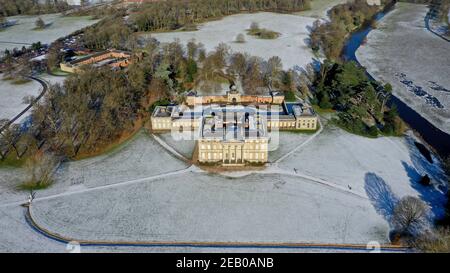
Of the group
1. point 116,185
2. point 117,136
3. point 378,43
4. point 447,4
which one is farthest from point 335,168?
point 447,4

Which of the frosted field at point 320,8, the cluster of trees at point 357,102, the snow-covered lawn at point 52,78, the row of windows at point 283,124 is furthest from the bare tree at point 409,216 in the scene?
the frosted field at point 320,8

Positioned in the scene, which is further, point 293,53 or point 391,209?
point 293,53

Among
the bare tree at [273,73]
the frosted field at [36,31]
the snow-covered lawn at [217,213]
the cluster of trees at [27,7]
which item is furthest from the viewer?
the cluster of trees at [27,7]

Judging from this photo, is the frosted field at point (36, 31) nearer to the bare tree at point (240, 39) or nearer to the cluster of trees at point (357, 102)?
the bare tree at point (240, 39)

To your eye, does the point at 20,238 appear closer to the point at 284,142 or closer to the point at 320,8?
the point at 284,142

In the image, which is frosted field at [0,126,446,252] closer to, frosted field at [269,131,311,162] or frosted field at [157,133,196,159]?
frosted field at [269,131,311,162]

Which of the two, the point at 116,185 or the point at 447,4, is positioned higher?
the point at 447,4

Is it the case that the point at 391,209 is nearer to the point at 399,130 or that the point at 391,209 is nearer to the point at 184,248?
the point at 399,130

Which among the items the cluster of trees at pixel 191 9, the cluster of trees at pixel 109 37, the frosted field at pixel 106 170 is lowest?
the frosted field at pixel 106 170
